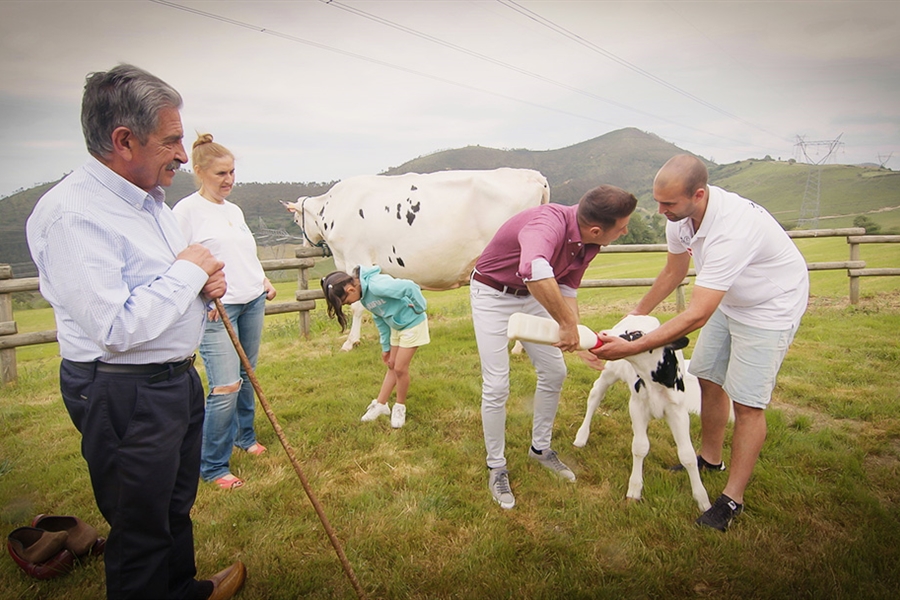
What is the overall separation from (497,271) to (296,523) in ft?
6.46

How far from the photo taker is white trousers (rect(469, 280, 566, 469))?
316 cm

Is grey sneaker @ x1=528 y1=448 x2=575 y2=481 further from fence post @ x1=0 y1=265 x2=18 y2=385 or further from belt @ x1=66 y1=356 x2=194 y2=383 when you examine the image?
fence post @ x1=0 y1=265 x2=18 y2=385

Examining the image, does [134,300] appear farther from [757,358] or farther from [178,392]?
[757,358]

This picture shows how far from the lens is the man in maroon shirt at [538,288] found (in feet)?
8.67

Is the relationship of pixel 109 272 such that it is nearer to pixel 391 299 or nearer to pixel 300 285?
pixel 391 299

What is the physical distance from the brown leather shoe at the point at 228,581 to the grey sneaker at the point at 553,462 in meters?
2.00

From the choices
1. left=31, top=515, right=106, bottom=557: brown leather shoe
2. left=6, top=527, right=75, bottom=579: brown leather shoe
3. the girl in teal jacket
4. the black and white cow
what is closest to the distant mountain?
the black and white cow

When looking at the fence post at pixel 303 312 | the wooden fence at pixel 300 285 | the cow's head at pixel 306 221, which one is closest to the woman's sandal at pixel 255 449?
the wooden fence at pixel 300 285

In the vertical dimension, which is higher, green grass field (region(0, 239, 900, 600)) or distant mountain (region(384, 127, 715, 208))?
distant mountain (region(384, 127, 715, 208))

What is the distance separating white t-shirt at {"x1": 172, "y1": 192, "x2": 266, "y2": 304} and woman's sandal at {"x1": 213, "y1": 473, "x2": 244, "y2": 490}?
48.7 inches

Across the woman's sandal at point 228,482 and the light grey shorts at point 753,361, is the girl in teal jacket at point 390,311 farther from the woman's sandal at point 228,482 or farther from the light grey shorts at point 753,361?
the light grey shorts at point 753,361

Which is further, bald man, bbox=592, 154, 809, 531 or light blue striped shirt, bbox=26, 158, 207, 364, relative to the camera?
bald man, bbox=592, 154, 809, 531

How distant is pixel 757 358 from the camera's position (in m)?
2.75

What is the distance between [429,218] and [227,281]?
3.82 meters
